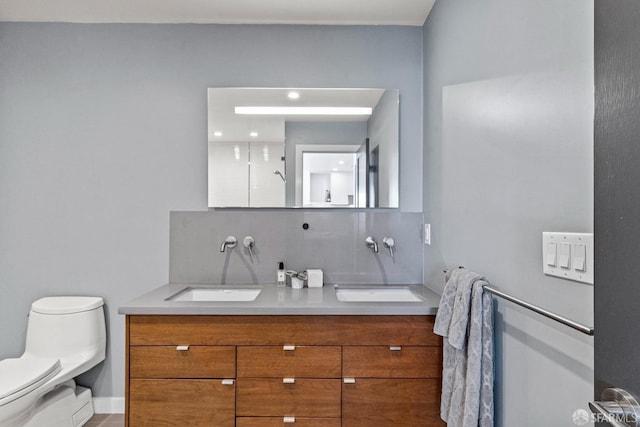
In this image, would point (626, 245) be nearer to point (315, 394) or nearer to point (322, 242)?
point (315, 394)

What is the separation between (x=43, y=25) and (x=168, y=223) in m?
1.51

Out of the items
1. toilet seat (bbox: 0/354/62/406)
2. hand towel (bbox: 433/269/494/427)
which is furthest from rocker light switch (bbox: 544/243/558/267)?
toilet seat (bbox: 0/354/62/406)

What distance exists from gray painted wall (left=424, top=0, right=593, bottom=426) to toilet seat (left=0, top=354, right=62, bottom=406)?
205 cm

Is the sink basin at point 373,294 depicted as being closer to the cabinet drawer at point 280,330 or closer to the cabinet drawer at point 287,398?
the cabinet drawer at point 280,330

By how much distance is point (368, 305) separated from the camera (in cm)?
159

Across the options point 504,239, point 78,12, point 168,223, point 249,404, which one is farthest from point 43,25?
point 504,239

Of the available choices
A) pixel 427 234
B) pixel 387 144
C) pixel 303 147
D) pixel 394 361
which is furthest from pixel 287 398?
pixel 387 144

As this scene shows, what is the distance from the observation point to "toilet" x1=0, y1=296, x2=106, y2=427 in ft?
5.62

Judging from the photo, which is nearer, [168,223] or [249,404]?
[249,404]

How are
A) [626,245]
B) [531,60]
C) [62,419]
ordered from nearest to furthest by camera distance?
[626,245] < [531,60] < [62,419]

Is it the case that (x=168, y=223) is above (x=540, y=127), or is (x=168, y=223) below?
below

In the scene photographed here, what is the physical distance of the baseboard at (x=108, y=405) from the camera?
2.08 metres

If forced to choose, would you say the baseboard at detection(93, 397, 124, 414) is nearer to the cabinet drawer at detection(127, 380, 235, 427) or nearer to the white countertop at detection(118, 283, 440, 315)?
the cabinet drawer at detection(127, 380, 235, 427)

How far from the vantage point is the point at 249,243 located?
210 centimetres
